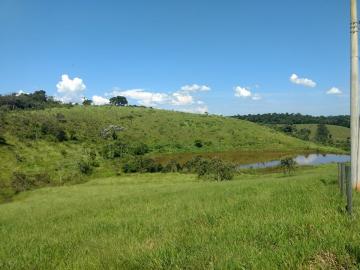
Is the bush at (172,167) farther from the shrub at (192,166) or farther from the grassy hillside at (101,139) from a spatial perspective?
the grassy hillside at (101,139)

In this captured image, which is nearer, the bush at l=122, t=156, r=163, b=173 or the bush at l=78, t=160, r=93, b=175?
Answer: the bush at l=78, t=160, r=93, b=175

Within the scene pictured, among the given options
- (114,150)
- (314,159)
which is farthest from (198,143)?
(314,159)

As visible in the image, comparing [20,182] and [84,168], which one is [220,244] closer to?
[20,182]

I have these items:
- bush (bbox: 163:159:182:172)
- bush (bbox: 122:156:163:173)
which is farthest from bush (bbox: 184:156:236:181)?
bush (bbox: 122:156:163:173)

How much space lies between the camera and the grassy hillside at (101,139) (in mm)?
89375

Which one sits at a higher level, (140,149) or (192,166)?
(140,149)

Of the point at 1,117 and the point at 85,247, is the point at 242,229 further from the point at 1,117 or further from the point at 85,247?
the point at 1,117

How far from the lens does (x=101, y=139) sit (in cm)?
12506

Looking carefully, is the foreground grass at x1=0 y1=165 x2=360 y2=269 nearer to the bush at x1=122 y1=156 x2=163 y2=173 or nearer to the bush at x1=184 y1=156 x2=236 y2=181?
the bush at x1=184 y1=156 x2=236 y2=181

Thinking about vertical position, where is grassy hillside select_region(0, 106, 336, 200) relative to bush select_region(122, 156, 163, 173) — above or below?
above

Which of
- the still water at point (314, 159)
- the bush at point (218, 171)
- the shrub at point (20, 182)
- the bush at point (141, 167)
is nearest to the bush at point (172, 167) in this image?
the bush at point (141, 167)

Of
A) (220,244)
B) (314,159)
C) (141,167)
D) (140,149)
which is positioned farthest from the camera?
(140,149)

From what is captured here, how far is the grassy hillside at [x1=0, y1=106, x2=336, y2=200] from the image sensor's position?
89.4 metres

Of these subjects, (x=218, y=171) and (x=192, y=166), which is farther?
(x=192, y=166)
